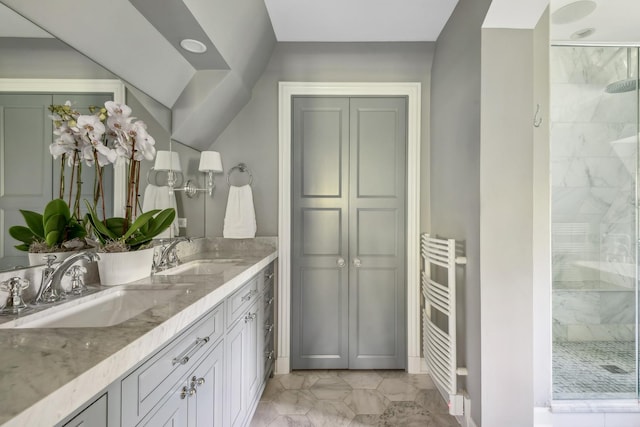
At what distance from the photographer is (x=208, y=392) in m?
1.19

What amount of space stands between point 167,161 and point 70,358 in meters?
1.57

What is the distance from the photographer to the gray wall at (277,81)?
2.45m

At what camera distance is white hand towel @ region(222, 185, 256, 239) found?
2.32 metres

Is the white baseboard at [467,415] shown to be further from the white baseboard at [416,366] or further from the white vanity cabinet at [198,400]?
the white vanity cabinet at [198,400]

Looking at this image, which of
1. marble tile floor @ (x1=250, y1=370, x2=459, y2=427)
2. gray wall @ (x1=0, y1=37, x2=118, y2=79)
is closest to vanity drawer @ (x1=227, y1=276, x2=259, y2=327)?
marble tile floor @ (x1=250, y1=370, x2=459, y2=427)

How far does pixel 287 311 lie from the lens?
2441 millimetres

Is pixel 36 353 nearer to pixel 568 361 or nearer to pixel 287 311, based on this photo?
pixel 287 311

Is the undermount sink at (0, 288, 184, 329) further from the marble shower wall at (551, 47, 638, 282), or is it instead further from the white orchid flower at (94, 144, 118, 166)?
the marble shower wall at (551, 47, 638, 282)

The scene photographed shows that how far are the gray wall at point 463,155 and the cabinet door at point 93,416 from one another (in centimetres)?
161

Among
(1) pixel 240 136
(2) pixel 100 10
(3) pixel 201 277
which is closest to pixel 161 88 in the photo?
(2) pixel 100 10

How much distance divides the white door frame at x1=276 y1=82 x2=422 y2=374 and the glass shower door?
33.7 inches

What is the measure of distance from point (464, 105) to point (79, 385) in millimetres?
2013

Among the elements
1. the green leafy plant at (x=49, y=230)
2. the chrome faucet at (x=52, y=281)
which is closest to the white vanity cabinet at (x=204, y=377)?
the chrome faucet at (x=52, y=281)

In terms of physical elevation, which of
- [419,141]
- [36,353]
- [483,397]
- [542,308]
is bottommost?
[483,397]
